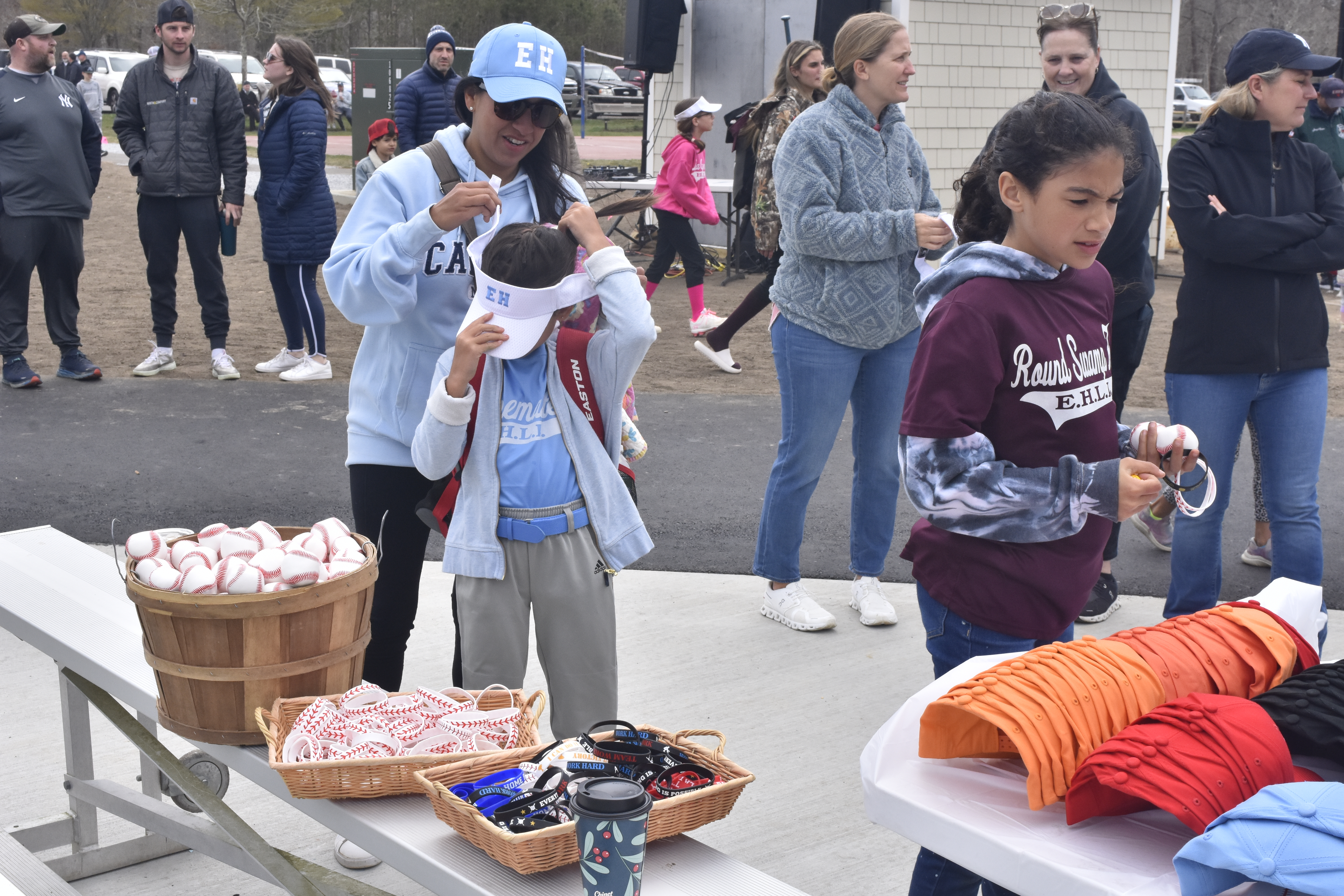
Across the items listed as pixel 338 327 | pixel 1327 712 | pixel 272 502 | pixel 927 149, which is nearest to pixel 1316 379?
pixel 1327 712

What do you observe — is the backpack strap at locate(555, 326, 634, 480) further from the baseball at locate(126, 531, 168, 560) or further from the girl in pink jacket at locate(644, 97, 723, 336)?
the girl in pink jacket at locate(644, 97, 723, 336)

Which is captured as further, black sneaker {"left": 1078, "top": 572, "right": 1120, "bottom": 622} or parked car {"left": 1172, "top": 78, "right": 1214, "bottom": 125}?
parked car {"left": 1172, "top": 78, "right": 1214, "bottom": 125}

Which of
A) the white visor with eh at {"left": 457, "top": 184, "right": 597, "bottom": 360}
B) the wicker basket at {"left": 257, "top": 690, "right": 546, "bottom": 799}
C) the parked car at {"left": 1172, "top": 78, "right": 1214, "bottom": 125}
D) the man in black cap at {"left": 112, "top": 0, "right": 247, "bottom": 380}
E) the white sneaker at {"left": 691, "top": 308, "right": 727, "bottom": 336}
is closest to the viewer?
the wicker basket at {"left": 257, "top": 690, "right": 546, "bottom": 799}

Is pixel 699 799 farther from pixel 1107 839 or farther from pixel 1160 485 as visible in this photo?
pixel 1160 485

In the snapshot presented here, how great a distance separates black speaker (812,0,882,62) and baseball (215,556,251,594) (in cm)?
1124

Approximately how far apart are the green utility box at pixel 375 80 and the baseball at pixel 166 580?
20.0 meters

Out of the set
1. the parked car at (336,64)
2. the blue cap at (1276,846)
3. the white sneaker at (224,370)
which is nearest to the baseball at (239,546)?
the blue cap at (1276,846)

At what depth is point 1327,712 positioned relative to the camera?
1779mm

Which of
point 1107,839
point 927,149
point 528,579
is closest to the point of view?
point 1107,839

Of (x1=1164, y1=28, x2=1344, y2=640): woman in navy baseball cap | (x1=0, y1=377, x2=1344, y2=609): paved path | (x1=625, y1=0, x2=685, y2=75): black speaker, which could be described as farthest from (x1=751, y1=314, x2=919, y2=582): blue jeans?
(x1=625, y1=0, x2=685, y2=75): black speaker

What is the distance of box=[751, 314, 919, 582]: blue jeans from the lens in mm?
4344

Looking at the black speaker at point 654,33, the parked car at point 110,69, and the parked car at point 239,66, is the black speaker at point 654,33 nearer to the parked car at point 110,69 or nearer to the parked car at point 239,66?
the parked car at point 239,66

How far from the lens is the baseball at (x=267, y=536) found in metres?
2.56

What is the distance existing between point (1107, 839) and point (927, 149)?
13.3 m
